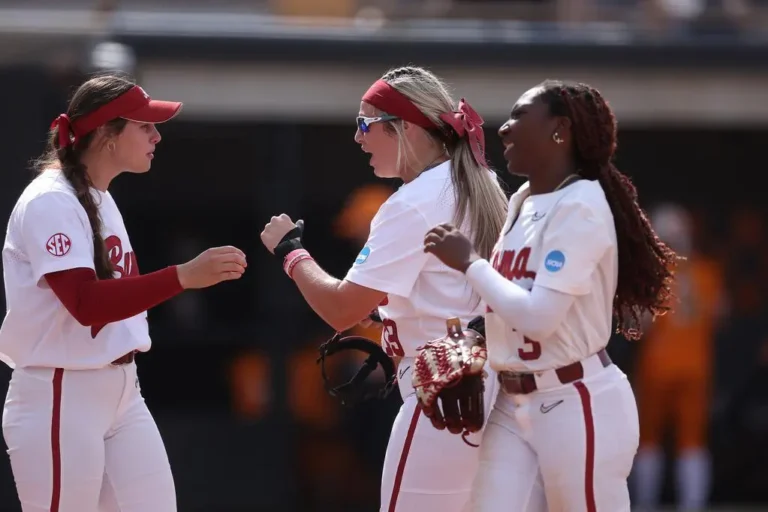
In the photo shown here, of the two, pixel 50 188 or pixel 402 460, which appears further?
pixel 50 188

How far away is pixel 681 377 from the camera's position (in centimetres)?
848

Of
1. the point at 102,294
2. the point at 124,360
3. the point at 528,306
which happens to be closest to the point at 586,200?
the point at 528,306

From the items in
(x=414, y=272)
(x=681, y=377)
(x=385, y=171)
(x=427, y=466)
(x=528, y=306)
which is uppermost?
(x=385, y=171)

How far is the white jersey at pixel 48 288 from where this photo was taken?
12.8ft

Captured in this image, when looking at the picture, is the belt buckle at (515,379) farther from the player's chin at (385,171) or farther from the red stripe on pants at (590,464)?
the player's chin at (385,171)

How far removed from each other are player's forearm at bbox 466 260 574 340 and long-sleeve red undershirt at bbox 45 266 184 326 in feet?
3.34

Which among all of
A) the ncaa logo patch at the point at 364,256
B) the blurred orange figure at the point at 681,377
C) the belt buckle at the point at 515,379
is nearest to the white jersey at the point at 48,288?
the ncaa logo patch at the point at 364,256

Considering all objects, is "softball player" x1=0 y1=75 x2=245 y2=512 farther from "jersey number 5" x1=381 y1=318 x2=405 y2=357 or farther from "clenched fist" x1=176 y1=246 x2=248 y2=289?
"jersey number 5" x1=381 y1=318 x2=405 y2=357

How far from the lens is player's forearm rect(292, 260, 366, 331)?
12.9 ft

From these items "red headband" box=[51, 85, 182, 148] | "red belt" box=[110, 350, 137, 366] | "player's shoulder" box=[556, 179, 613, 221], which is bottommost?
"red belt" box=[110, 350, 137, 366]

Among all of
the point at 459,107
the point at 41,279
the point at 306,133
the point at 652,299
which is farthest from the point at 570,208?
the point at 306,133

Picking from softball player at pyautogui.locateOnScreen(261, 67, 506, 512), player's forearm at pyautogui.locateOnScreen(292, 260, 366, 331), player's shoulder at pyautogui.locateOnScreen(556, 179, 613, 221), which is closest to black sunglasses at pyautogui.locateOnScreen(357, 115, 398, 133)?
softball player at pyautogui.locateOnScreen(261, 67, 506, 512)

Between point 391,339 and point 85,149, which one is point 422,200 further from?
point 85,149

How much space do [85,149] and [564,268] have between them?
165cm
